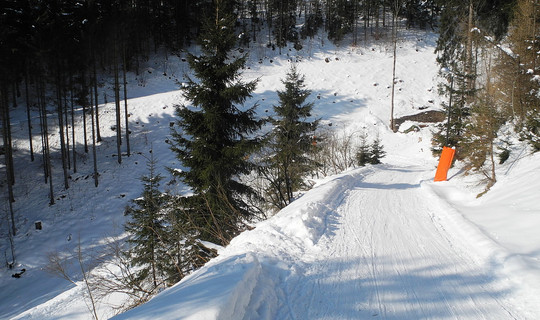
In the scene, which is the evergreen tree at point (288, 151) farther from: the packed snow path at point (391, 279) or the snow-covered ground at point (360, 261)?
Result: the packed snow path at point (391, 279)

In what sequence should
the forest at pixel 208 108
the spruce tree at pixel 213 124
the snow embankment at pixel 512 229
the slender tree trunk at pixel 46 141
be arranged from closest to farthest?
the snow embankment at pixel 512 229 < the forest at pixel 208 108 < the spruce tree at pixel 213 124 < the slender tree trunk at pixel 46 141

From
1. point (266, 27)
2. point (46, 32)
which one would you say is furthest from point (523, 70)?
point (266, 27)

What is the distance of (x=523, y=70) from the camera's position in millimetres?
9789

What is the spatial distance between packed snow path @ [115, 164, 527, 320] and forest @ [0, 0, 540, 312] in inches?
86.3

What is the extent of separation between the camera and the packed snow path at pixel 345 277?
2.57m

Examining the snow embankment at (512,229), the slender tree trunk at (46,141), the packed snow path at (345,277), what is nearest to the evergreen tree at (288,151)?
the packed snow path at (345,277)

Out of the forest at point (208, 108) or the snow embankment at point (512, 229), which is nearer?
the snow embankment at point (512, 229)

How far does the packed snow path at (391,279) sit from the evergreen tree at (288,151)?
4.58 m

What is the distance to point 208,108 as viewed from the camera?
897 centimetres

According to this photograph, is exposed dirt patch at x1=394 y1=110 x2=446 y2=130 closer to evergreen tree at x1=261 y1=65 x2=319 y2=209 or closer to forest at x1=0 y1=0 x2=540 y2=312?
forest at x1=0 y1=0 x2=540 y2=312

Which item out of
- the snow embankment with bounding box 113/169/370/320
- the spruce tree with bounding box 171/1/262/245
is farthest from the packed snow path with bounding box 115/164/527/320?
the spruce tree with bounding box 171/1/262/245

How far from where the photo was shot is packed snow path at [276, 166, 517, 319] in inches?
109

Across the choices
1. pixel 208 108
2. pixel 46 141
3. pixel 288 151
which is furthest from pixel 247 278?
pixel 46 141

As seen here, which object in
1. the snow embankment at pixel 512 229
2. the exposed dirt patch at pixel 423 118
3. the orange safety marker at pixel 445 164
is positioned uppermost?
the exposed dirt patch at pixel 423 118
